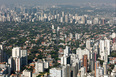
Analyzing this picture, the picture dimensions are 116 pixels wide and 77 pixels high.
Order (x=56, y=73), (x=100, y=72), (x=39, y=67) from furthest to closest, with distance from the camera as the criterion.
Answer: (x=39, y=67) < (x=100, y=72) < (x=56, y=73)

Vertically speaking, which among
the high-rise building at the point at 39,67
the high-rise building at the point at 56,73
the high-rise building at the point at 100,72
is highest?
the high-rise building at the point at 56,73

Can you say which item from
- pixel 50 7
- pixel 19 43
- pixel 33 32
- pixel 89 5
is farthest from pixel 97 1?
pixel 19 43

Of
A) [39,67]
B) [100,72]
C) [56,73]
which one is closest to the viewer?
[56,73]

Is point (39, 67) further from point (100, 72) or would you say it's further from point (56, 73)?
point (100, 72)

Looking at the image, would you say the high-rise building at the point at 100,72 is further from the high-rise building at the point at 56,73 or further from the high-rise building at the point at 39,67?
the high-rise building at the point at 39,67

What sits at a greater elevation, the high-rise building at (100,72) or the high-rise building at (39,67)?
the high-rise building at (100,72)

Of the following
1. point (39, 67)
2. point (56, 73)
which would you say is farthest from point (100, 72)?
point (39, 67)

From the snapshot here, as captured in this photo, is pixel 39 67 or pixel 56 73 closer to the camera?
→ pixel 56 73

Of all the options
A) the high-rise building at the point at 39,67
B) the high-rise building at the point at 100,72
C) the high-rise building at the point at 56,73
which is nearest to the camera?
the high-rise building at the point at 56,73

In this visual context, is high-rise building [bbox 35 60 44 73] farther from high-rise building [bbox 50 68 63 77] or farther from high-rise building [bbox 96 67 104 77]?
high-rise building [bbox 96 67 104 77]

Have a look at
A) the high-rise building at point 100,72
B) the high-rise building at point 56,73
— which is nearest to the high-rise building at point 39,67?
the high-rise building at point 56,73

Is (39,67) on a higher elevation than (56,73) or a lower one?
lower
